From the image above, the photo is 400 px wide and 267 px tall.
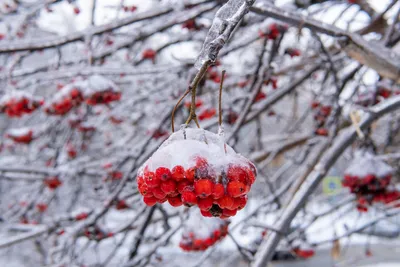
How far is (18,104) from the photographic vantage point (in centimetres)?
286

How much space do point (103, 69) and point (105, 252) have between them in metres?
8.16

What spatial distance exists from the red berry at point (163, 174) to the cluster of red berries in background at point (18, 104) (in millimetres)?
2410

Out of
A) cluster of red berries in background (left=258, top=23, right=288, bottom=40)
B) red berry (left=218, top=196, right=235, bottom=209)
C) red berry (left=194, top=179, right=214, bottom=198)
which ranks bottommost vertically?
red berry (left=218, top=196, right=235, bottom=209)

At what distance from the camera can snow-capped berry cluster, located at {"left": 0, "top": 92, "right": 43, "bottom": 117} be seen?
2.86 metres

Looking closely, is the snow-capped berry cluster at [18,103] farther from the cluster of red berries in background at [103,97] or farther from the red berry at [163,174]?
the red berry at [163,174]

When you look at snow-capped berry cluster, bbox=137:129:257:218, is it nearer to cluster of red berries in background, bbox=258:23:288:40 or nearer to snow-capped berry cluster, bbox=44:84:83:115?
cluster of red berries in background, bbox=258:23:288:40

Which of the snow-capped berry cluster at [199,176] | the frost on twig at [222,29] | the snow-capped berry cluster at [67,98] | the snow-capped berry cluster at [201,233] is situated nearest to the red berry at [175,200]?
the snow-capped berry cluster at [199,176]

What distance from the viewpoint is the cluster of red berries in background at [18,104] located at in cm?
286

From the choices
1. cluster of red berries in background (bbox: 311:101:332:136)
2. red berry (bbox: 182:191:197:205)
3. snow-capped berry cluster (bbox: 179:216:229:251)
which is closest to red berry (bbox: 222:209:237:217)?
red berry (bbox: 182:191:197:205)

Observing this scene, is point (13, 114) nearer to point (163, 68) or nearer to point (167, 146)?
point (163, 68)

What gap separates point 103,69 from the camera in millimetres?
2336

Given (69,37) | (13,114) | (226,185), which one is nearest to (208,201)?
(226,185)

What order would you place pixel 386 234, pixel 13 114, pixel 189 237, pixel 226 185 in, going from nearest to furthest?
pixel 226 185
pixel 189 237
pixel 13 114
pixel 386 234

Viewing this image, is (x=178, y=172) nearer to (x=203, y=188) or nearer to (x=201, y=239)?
(x=203, y=188)
